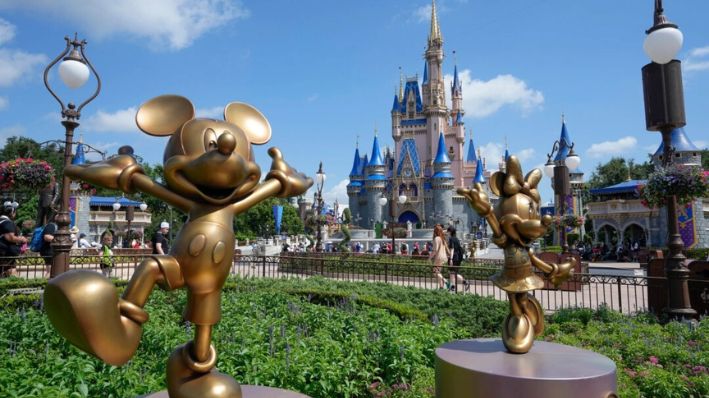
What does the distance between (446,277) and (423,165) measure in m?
56.0

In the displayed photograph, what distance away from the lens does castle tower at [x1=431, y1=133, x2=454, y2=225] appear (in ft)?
205

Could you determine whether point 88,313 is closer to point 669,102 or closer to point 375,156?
point 669,102

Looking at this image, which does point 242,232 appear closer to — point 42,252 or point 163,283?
point 42,252

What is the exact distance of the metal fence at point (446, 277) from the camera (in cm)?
1034

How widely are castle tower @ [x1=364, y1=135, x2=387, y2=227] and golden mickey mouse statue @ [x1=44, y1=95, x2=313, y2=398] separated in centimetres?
6335

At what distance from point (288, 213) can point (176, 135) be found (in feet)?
215

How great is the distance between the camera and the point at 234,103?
2.62 metres

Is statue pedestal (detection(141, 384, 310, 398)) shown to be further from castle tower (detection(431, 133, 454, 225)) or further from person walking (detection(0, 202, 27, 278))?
castle tower (detection(431, 133, 454, 225))

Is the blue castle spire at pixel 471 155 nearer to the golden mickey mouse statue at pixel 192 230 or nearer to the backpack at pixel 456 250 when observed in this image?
the backpack at pixel 456 250

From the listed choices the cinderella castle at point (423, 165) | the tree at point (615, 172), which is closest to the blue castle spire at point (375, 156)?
the cinderella castle at point (423, 165)

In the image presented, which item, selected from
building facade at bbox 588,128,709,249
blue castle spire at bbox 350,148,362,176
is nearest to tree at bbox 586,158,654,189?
building facade at bbox 588,128,709,249

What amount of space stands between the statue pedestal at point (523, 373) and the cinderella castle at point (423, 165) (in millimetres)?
59182

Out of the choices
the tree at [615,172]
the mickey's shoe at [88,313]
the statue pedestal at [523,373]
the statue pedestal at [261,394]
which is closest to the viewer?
the mickey's shoe at [88,313]

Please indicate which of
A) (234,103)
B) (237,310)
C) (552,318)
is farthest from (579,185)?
(234,103)
